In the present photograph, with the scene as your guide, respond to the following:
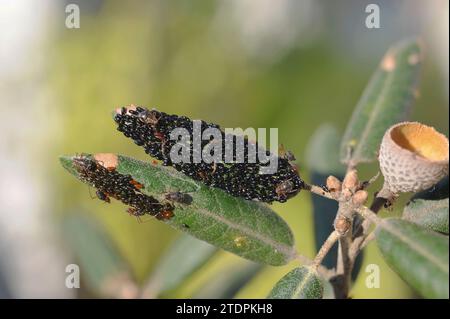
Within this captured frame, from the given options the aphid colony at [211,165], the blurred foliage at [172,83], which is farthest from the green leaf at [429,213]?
the blurred foliage at [172,83]

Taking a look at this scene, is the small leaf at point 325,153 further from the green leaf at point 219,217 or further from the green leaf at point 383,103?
the green leaf at point 219,217

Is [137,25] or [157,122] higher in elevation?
[137,25]

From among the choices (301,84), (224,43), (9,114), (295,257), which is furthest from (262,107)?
(295,257)

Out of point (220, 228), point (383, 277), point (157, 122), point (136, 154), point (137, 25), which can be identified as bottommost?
point (383, 277)

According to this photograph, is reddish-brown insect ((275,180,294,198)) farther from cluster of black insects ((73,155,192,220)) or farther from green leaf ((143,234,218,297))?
green leaf ((143,234,218,297))

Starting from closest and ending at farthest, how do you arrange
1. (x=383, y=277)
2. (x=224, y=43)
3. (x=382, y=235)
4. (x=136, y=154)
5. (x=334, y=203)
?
1. (x=382, y=235)
2. (x=334, y=203)
3. (x=383, y=277)
4. (x=136, y=154)
5. (x=224, y=43)

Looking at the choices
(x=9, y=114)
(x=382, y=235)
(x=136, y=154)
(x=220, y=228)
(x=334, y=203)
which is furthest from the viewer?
(x=9, y=114)

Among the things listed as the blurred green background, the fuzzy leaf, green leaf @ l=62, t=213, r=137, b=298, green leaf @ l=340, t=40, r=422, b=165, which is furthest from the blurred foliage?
green leaf @ l=340, t=40, r=422, b=165

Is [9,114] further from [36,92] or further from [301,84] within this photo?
[301,84]
